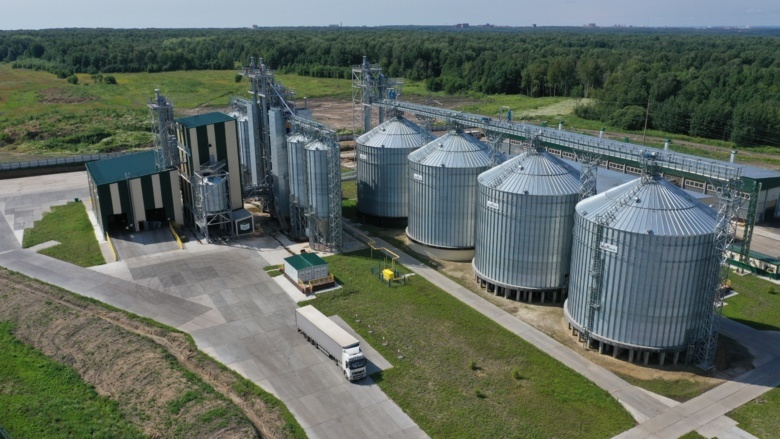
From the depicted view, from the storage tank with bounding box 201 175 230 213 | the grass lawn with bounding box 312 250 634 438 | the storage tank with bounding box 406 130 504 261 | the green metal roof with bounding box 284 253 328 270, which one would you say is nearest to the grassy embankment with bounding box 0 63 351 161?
the storage tank with bounding box 201 175 230 213

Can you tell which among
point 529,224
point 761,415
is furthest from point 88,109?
→ point 761,415

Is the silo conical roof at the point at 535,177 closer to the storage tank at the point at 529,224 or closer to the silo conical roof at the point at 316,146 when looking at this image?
the storage tank at the point at 529,224

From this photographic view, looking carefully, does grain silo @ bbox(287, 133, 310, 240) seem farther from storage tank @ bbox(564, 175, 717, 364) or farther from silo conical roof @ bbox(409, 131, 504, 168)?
storage tank @ bbox(564, 175, 717, 364)

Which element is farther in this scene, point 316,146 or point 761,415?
point 316,146

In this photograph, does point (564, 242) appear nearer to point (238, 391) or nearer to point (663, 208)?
point (663, 208)

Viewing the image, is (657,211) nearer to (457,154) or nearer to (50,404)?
(457,154)

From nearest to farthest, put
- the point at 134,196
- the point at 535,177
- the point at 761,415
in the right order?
the point at 761,415 < the point at 535,177 < the point at 134,196
